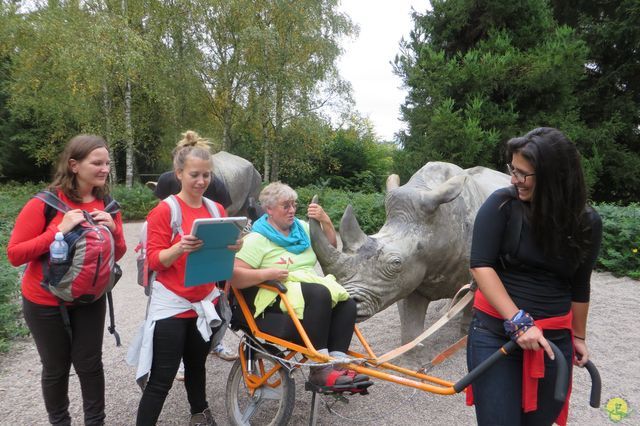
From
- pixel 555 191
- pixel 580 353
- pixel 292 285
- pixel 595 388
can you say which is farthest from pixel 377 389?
pixel 555 191

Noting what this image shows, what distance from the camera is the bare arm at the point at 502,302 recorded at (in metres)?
1.83

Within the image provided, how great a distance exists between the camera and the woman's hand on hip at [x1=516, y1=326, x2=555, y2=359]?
1827 mm

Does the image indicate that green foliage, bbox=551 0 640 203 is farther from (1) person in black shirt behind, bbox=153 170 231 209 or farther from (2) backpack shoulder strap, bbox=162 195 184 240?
(2) backpack shoulder strap, bbox=162 195 184 240

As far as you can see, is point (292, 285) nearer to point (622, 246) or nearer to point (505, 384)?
point (505, 384)

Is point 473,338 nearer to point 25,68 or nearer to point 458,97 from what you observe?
point 458,97

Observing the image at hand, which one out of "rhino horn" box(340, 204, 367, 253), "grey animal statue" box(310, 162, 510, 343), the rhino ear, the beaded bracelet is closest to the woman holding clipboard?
"grey animal statue" box(310, 162, 510, 343)

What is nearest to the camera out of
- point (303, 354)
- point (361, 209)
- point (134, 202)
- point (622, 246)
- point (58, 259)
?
point (58, 259)

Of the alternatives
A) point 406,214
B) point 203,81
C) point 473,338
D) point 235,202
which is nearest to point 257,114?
point 203,81

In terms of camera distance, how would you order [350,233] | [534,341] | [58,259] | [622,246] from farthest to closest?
1. [622,246]
2. [350,233]
3. [58,259]
4. [534,341]

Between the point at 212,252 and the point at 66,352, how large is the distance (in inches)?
41.9

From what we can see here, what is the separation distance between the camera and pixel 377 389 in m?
4.06

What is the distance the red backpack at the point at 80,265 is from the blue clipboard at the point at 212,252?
1.65 ft

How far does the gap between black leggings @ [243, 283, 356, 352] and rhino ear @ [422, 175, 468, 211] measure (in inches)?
48.9

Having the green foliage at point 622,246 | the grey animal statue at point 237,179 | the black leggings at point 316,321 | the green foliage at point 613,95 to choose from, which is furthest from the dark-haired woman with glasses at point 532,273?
the green foliage at point 613,95
